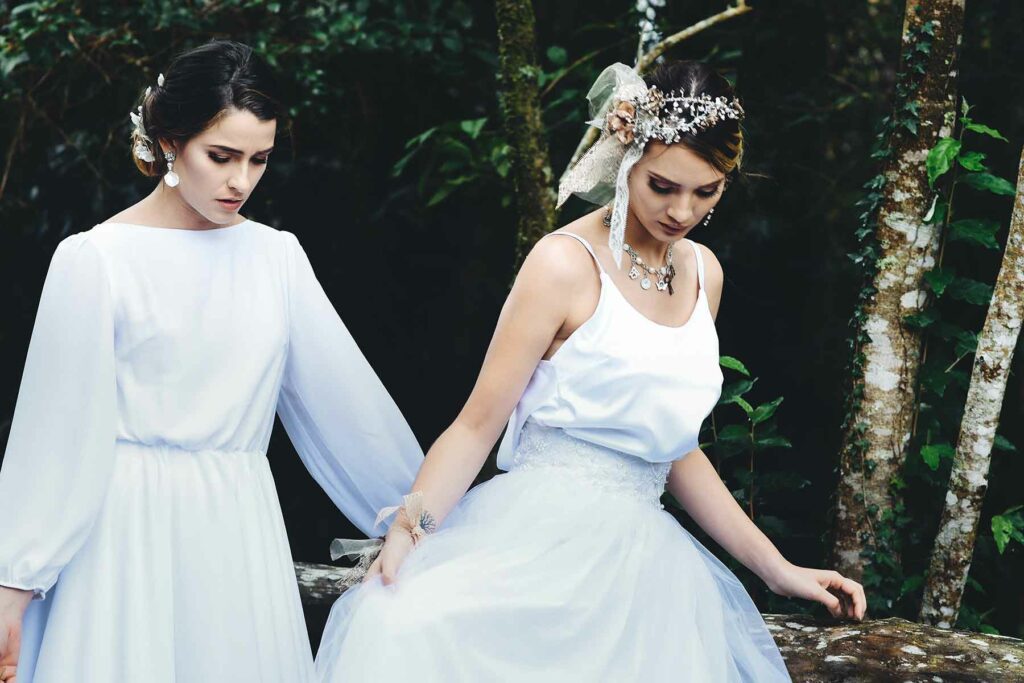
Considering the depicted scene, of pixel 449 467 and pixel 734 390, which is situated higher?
pixel 734 390

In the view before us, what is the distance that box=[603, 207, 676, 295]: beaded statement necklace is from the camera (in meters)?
2.34

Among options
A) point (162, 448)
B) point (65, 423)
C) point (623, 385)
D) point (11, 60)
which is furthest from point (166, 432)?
point (11, 60)

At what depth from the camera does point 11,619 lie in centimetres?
192

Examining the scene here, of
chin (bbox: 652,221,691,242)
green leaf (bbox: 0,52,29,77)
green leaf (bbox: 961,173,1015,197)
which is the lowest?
chin (bbox: 652,221,691,242)

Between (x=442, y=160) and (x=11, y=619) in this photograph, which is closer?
(x=11, y=619)

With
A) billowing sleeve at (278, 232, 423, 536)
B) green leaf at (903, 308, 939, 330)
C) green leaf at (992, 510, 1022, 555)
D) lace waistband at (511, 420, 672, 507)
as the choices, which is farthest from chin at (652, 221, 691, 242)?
green leaf at (992, 510, 1022, 555)

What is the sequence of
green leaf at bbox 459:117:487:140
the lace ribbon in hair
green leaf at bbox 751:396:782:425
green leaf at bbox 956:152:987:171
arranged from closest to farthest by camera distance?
the lace ribbon in hair → green leaf at bbox 956:152:987:171 → green leaf at bbox 751:396:782:425 → green leaf at bbox 459:117:487:140

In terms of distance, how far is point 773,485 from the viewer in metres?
3.31

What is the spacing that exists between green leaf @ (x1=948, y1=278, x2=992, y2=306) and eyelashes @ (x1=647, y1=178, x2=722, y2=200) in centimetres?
122

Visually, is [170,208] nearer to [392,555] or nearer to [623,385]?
[392,555]

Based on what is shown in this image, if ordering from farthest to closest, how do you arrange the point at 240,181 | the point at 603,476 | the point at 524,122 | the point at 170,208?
the point at 524,122, the point at 603,476, the point at 170,208, the point at 240,181

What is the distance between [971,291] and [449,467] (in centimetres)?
173

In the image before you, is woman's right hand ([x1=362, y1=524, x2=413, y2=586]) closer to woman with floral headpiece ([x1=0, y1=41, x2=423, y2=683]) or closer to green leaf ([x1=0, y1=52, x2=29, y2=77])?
woman with floral headpiece ([x1=0, y1=41, x2=423, y2=683])

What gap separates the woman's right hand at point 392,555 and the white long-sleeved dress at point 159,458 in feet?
0.79
